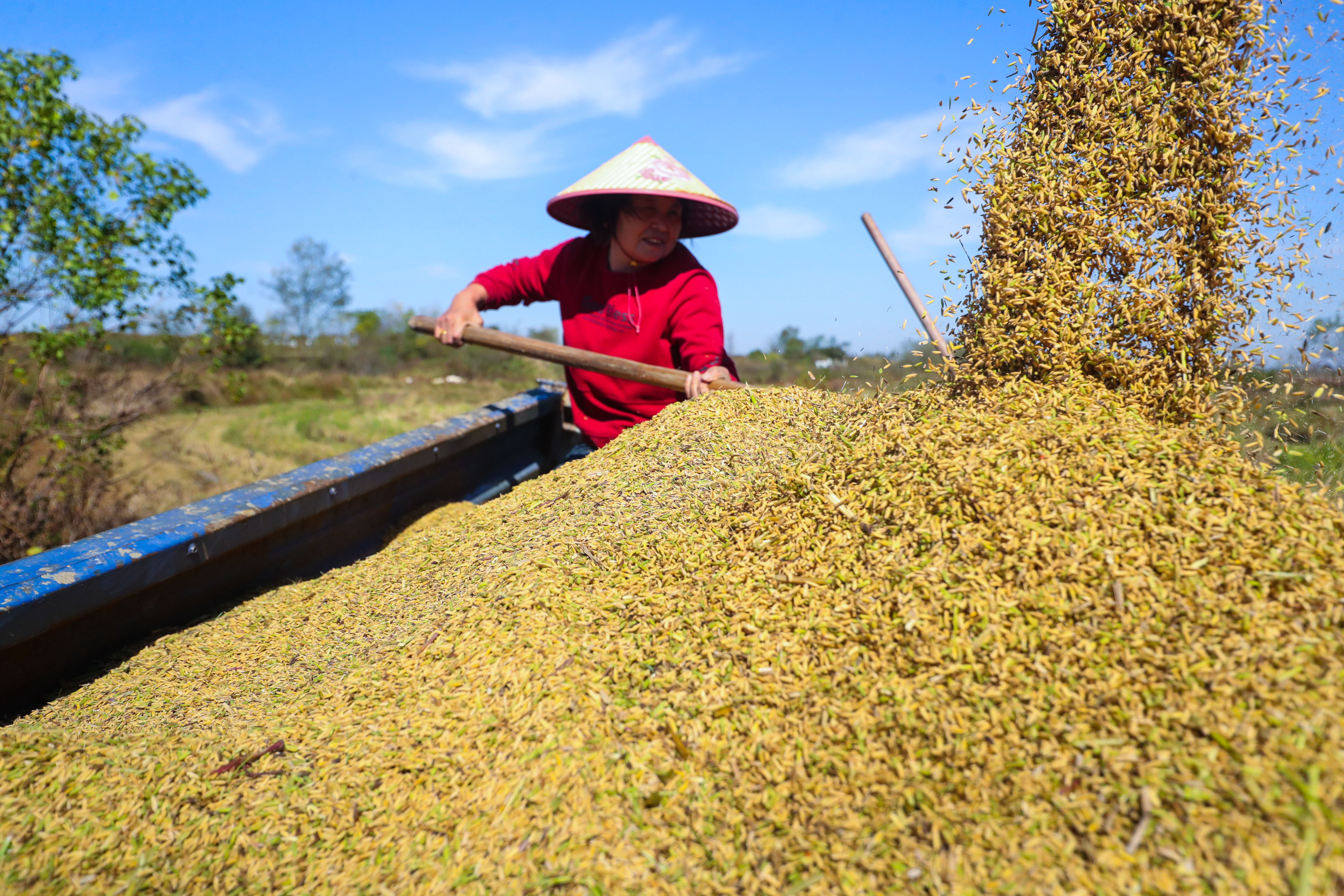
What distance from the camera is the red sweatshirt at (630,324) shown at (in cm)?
388

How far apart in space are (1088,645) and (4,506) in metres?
6.22

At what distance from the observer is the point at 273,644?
2.24 metres

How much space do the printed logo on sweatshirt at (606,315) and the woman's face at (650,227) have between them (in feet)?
0.96

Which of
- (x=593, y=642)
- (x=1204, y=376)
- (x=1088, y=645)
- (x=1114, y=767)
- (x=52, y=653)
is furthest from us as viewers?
(x=52, y=653)

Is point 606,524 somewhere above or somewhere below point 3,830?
above

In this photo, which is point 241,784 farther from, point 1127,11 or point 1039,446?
point 1127,11

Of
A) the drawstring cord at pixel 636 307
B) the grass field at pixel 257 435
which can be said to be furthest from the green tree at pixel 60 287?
the drawstring cord at pixel 636 307

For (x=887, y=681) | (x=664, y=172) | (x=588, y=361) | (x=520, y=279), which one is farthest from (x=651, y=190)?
(x=887, y=681)

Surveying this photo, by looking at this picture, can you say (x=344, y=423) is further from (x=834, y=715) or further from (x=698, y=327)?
(x=834, y=715)

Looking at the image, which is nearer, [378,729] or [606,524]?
[378,729]

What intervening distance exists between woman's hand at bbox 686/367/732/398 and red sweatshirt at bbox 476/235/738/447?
28 cm

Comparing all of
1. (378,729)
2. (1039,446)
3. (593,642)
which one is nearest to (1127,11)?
(1039,446)

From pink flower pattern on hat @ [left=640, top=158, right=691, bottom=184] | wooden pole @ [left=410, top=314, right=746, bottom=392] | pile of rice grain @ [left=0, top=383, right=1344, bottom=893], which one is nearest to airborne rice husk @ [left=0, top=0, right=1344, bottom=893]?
pile of rice grain @ [left=0, top=383, right=1344, bottom=893]

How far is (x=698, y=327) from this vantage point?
3842 millimetres
